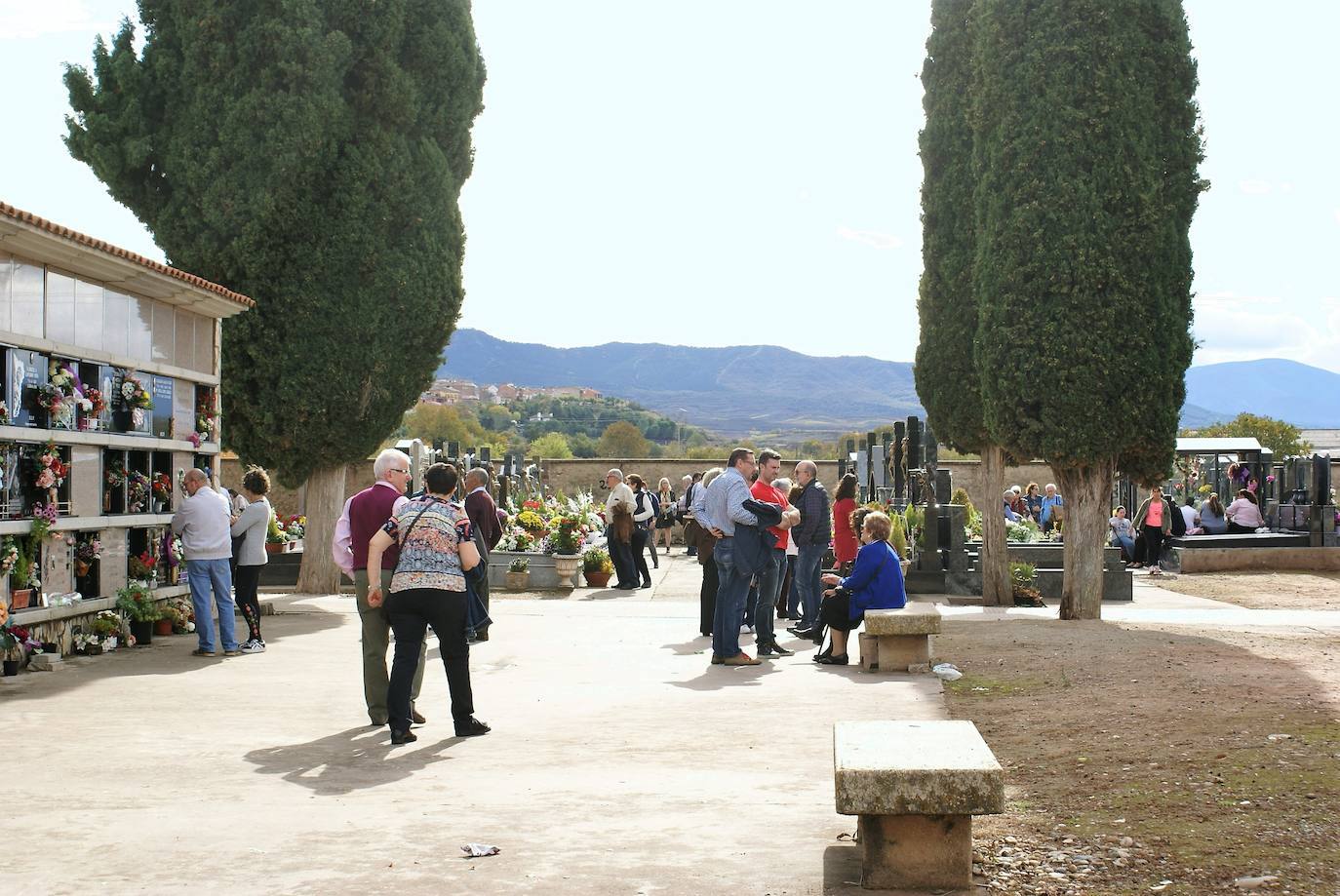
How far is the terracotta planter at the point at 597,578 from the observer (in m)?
22.6

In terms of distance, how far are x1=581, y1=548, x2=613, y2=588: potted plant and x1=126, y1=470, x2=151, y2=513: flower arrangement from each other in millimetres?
9430

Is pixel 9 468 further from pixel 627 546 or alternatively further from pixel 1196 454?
pixel 1196 454

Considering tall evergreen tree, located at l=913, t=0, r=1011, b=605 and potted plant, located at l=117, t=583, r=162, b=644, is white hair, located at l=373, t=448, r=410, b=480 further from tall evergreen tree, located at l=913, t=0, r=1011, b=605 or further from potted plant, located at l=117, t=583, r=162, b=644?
tall evergreen tree, located at l=913, t=0, r=1011, b=605

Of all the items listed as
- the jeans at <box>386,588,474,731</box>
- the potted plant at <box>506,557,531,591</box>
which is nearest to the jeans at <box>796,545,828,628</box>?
the jeans at <box>386,588,474,731</box>

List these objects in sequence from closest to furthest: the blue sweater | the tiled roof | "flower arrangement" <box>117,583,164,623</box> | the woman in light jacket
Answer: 1. the tiled roof
2. the blue sweater
3. "flower arrangement" <box>117,583,164,623</box>
4. the woman in light jacket

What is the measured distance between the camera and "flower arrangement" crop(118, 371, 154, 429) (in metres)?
13.6

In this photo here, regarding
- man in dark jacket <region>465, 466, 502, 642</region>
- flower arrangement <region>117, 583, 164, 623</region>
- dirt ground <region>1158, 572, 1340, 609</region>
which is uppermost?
man in dark jacket <region>465, 466, 502, 642</region>

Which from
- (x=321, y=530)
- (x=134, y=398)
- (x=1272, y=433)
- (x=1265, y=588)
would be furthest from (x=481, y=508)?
(x=1272, y=433)

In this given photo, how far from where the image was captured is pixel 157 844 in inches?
233

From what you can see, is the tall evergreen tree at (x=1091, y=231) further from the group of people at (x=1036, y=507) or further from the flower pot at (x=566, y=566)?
the group of people at (x=1036, y=507)

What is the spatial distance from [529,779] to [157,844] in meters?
2.06

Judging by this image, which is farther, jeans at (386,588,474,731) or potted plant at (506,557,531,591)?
potted plant at (506,557,531,591)

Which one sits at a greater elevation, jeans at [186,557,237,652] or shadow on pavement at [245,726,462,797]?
jeans at [186,557,237,652]

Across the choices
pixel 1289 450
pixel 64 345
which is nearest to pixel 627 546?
pixel 64 345
